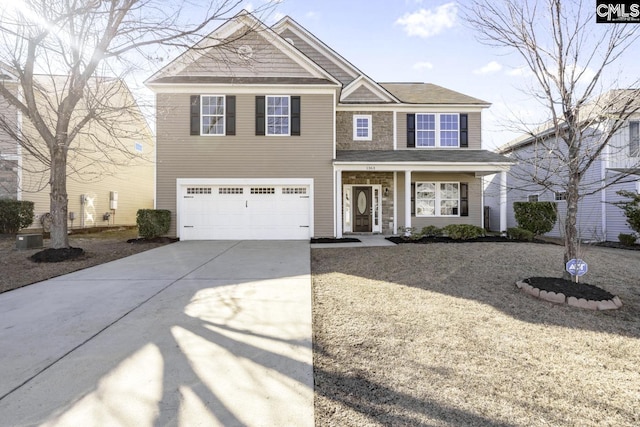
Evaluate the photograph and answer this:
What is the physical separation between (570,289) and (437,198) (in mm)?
9500

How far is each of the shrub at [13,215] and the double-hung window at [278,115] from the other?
968 cm

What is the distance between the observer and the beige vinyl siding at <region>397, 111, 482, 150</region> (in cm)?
1375

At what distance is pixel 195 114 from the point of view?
38.2ft

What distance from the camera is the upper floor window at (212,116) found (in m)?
11.7

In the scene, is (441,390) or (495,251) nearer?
(441,390)

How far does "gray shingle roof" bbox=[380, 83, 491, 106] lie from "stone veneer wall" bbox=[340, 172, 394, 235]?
3.44 m

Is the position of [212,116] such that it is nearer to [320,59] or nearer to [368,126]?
[320,59]

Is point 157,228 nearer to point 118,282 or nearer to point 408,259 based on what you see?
point 118,282

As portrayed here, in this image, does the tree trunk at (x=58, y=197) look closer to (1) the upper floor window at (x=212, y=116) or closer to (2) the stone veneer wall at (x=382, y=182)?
(1) the upper floor window at (x=212, y=116)

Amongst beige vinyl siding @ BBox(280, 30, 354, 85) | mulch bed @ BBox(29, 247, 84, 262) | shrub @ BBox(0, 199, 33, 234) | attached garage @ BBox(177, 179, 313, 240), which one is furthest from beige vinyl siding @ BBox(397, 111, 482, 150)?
shrub @ BBox(0, 199, 33, 234)

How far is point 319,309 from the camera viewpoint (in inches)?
166

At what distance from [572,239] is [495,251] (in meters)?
3.09

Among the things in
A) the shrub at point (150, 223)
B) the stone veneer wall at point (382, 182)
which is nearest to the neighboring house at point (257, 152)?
the shrub at point (150, 223)

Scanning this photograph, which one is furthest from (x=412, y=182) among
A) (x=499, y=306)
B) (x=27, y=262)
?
(x=27, y=262)
